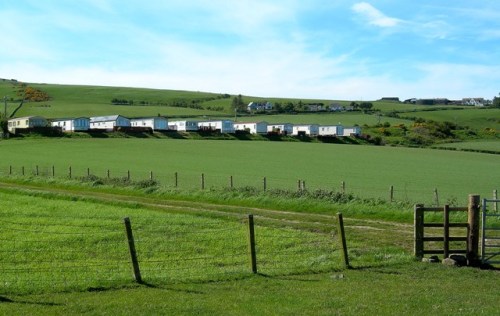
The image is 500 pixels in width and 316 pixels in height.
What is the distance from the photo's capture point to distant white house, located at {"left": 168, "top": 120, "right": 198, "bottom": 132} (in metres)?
122

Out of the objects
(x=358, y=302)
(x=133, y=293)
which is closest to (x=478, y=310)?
(x=358, y=302)

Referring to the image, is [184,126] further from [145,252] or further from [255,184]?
[145,252]

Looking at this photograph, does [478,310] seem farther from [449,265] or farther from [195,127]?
[195,127]

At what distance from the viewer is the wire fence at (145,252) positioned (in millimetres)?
13562

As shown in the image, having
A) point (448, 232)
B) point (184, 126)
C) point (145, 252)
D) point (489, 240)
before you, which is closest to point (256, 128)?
point (184, 126)

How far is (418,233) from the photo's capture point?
16047 mm

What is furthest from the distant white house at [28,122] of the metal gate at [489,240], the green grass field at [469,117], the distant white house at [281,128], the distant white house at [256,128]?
the green grass field at [469,117]

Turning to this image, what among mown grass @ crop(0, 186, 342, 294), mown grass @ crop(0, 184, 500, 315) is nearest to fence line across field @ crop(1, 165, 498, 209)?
mown grass @ crop(0, 186, 342, 294)

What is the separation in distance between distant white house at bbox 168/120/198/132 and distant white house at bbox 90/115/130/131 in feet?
34.1

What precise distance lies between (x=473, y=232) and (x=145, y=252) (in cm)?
1040

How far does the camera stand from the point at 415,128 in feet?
431

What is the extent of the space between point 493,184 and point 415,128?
85.1 meters

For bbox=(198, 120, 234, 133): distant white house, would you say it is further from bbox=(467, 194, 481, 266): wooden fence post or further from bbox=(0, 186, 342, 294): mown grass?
bbox=(467, 194, 481, 266): wooden fence post

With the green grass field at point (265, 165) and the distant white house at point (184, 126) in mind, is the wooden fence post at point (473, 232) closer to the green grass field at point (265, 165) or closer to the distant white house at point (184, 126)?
the green grass field at point (265, 165)
